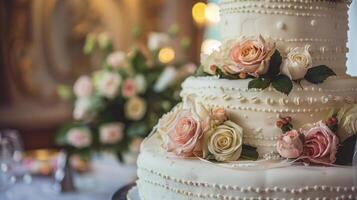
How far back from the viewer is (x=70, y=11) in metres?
4.04

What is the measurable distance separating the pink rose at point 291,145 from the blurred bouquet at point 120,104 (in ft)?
3.58

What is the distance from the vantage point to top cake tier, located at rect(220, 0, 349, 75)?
4.05 ft

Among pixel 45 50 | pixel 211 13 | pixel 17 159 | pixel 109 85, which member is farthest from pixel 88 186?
pixel 211 13

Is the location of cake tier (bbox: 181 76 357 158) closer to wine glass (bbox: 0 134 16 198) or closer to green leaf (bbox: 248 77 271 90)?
green leaf (bbox: 248 77 271 90)

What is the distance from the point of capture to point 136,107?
2125 mm

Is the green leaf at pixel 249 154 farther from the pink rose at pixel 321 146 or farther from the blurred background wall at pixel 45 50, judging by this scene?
the blurred background wall at pixel 45 50

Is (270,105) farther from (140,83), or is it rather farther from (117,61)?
(117,61)

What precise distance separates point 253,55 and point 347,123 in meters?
0.27

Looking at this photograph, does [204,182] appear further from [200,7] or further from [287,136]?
[200,7]

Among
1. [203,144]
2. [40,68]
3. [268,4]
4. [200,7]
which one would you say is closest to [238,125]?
[203,144]

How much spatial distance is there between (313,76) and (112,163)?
1711mm

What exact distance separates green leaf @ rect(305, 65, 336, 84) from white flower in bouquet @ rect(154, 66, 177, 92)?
1.03 meters

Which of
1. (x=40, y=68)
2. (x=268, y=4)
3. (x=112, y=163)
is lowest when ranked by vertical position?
(x=112, y=163)

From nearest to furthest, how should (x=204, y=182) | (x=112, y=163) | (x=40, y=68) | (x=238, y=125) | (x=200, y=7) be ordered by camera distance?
(x=204, y=182)
(x=238, y=125)
(x=112, y=163)
(x=40, y=68)
(x=200, y=7)
